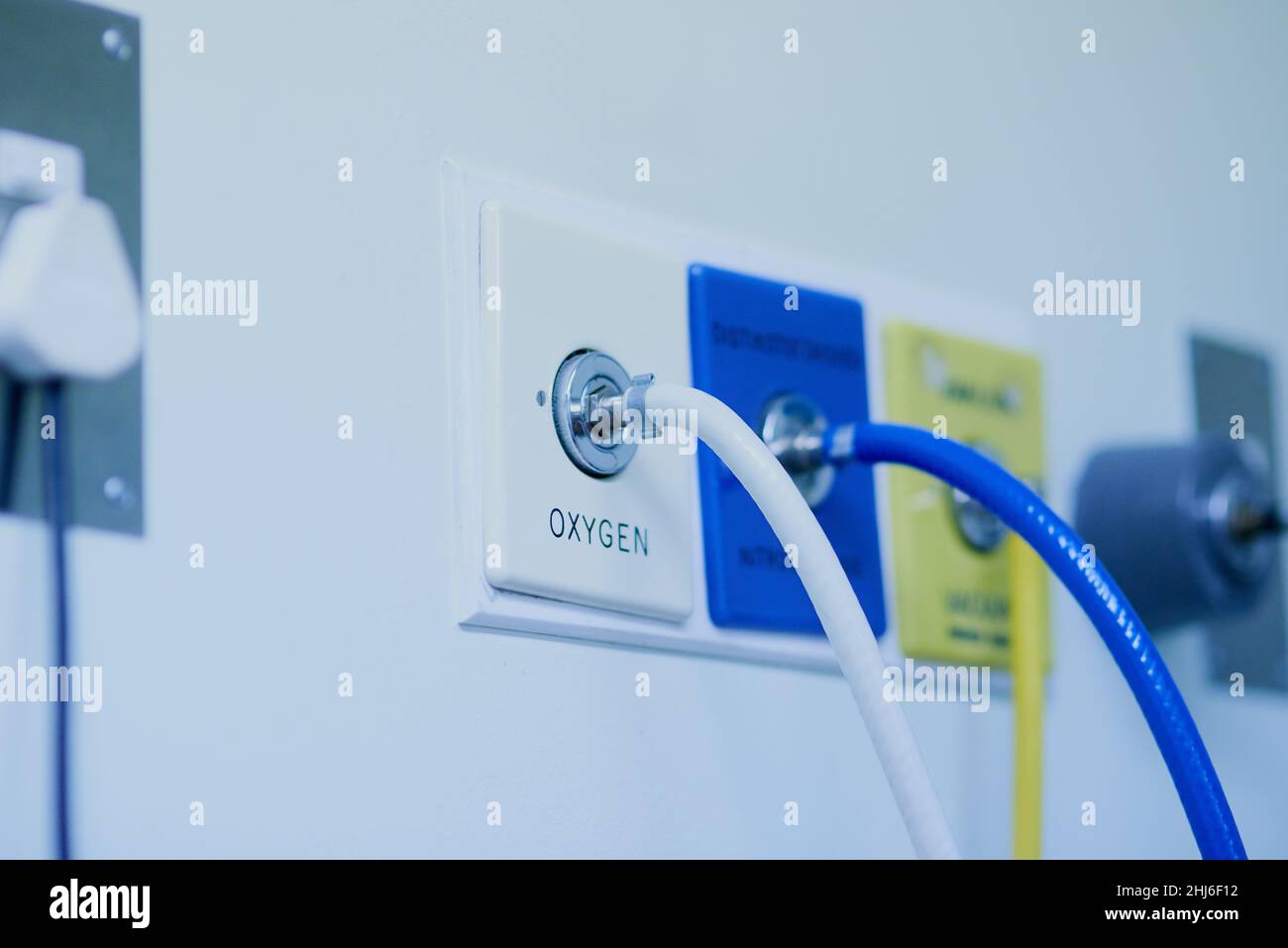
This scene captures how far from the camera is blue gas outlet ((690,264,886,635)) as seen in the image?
55cm

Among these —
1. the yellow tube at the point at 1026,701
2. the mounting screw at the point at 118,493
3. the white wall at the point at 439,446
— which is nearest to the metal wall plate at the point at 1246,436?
the white wall at the point at 439,446

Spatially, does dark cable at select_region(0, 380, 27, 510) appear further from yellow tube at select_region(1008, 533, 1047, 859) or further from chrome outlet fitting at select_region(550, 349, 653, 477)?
yellow tube at select_region(1008, 533, 1047, 859)

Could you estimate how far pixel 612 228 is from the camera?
55 cm

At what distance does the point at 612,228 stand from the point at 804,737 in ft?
0.63

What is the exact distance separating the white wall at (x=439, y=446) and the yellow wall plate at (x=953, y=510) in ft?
0.10

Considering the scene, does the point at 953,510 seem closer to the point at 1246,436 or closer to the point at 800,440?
the point at 800,440

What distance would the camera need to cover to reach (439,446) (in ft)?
1.62

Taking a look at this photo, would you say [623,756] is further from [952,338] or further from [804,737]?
[952,338]

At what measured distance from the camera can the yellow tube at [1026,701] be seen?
606 millimetres

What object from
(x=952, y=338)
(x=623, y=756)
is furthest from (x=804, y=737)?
(x=952, y=338)

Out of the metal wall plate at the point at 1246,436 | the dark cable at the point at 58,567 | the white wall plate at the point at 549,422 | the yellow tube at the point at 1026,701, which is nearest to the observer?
Answer: the dark cable at the point at 58,567

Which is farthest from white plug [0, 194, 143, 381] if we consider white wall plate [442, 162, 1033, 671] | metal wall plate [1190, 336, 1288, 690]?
metal wall plate [1190, 336, 1288, 690]

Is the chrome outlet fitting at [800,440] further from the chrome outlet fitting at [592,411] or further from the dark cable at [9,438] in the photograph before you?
the dark cable at [9,438]

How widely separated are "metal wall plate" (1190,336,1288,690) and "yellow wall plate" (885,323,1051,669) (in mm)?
143
